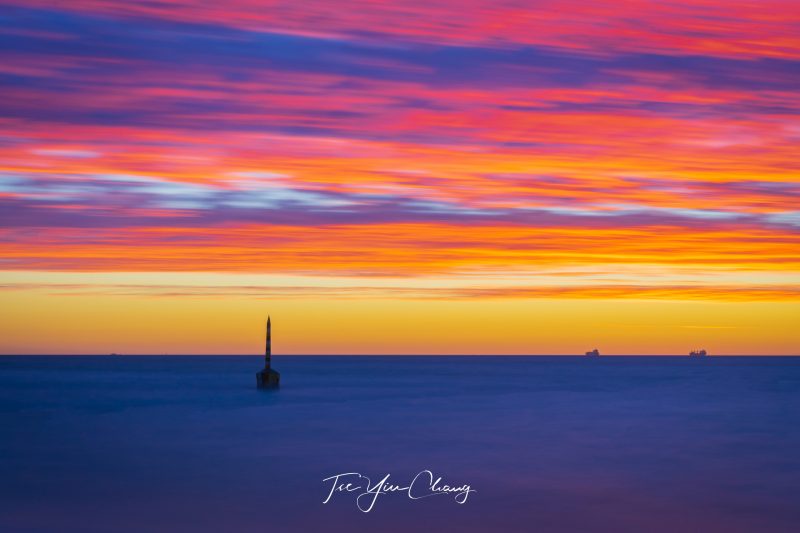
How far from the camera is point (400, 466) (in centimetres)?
3256

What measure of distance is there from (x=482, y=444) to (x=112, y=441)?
50.9 feet

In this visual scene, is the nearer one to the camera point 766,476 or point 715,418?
point 766,476

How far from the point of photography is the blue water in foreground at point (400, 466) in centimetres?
2356

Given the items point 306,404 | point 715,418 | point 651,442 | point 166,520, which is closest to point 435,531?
point 166,520

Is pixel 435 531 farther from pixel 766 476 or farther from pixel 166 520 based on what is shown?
pixel 766 476

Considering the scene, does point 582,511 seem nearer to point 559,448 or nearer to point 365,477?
point 365,477

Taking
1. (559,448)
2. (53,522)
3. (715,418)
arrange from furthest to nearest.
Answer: (715,418)
(559,448)
(53,522)

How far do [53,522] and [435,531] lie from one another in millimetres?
9273

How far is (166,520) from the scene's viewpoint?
23.0 m

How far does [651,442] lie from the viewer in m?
40.9

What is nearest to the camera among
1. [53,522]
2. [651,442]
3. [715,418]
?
A: [53,522]

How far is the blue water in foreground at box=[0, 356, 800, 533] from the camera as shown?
23.6m

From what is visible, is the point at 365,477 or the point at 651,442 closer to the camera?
the point at 365,477

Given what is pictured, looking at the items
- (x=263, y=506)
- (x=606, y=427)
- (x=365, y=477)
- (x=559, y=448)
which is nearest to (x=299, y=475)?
(x=365, y=477)
